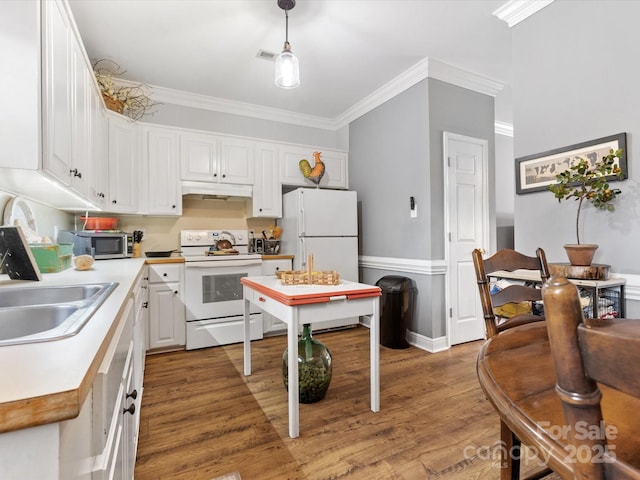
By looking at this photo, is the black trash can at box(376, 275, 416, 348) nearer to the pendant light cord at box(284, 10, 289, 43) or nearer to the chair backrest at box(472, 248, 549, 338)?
the chair backrest at box(472, 248, 549, 338)

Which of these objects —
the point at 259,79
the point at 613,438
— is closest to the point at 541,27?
the point at 259,79

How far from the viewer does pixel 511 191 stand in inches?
194

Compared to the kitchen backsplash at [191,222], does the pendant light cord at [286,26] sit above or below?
above

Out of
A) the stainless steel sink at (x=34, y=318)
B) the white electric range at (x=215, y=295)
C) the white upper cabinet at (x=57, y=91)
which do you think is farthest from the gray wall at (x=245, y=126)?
the stainless steel sink at (x=34, y=318)

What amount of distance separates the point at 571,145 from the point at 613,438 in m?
2.19

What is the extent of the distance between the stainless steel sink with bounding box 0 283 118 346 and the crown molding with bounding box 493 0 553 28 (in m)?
3.15

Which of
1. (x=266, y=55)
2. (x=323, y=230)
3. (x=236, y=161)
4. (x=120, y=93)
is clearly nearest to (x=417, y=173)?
(x=323, y=230)

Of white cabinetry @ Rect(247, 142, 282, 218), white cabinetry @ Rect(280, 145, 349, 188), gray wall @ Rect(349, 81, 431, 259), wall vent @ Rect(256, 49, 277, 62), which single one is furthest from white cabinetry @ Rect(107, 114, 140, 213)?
gray wall @ Rect(349, 81, 431, 259)

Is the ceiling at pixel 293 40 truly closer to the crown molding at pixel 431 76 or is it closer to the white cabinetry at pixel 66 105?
the crown molding at pixel 431 76

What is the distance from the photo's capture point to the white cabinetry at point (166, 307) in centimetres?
304

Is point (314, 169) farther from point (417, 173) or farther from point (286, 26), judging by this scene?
point (286, 26)

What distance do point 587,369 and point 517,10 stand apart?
3.02m

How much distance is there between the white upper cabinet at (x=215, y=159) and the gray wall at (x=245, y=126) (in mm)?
377

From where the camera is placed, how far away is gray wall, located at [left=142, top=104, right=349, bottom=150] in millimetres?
3705
